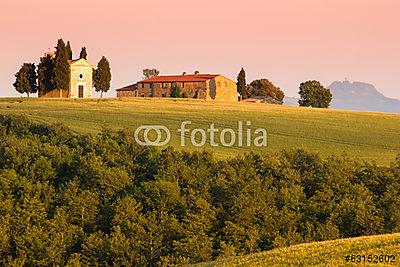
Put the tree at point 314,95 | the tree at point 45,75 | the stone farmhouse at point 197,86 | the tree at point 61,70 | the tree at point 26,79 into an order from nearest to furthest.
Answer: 1. the tree at point 61,70
2. the tree at point 45,75
3. the tree at point 26,79
4. the stone farmhouse at point 197,86
5. the tree at point 314,95

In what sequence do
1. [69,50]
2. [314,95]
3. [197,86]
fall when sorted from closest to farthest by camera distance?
[69,50] < [197,86] < [314,95]

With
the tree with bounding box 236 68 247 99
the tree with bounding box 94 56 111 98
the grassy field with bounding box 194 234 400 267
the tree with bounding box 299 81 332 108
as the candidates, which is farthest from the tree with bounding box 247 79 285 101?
the grassy field with bounding box 194 234 400 267

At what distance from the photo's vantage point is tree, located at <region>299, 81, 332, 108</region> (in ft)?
536

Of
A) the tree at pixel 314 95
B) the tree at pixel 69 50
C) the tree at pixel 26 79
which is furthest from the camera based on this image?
the tree at pixel 314 95

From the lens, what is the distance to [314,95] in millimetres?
163500

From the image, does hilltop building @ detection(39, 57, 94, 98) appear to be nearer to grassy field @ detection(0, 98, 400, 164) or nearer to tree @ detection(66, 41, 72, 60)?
tree @ detection(66, 41, 72, 60)

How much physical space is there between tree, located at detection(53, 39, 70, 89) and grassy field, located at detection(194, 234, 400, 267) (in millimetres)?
90488

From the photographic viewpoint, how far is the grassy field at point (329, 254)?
21484mm

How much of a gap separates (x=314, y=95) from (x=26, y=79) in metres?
75.5

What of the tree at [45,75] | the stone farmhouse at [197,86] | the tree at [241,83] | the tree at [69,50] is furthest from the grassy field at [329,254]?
the tree at [241,83]

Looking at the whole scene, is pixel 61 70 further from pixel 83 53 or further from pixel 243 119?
pixel 243 119

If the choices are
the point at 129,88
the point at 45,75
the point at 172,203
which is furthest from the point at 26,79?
the point at 172,203

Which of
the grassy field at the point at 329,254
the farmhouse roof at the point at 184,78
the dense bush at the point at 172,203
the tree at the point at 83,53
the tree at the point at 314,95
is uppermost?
the tree at the point at 83,53

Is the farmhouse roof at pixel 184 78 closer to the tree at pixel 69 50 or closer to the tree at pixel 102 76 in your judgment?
the tree at pixel 102 76
